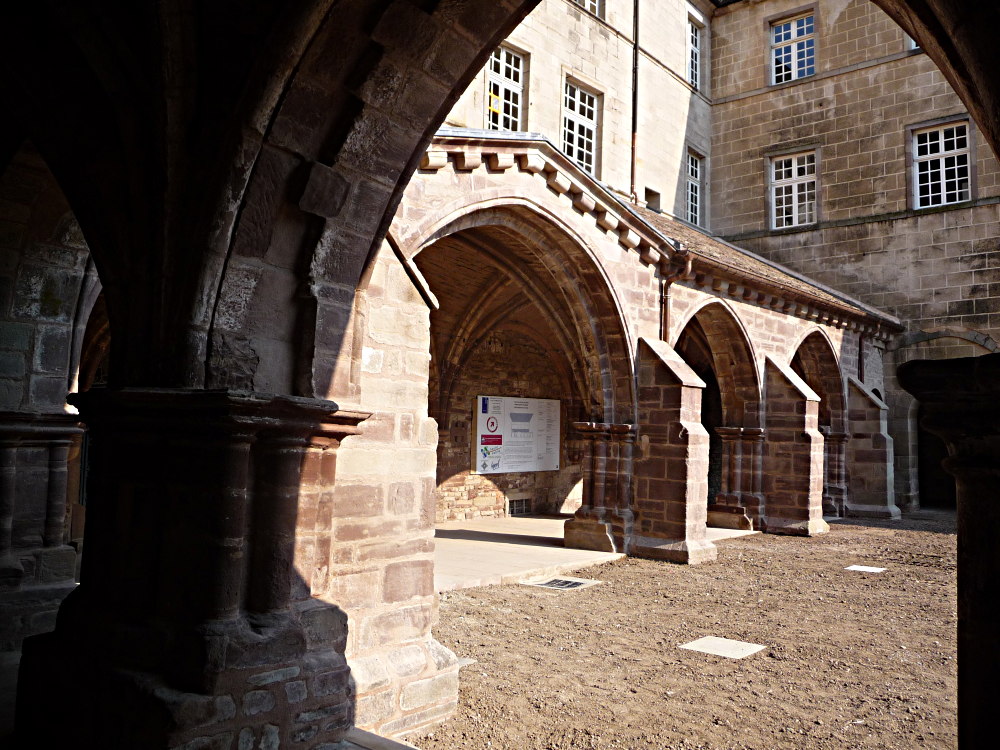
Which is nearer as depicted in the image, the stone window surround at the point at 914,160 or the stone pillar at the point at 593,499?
the stone pillar at the point at 593,499

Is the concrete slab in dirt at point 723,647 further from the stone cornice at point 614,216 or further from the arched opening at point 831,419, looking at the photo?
the arched opening at point 831,419

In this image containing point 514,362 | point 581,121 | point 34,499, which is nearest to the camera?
point 34,499

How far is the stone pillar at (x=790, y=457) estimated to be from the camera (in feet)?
43.3

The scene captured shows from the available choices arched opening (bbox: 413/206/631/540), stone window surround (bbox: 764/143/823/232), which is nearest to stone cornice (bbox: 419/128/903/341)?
arched opening (bbox: 413/206/631/540)

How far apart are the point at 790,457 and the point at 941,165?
8.52 m

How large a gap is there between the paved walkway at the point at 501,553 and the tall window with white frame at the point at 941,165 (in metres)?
9.34

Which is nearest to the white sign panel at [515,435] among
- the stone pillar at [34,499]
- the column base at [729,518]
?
the column base at [729,518]

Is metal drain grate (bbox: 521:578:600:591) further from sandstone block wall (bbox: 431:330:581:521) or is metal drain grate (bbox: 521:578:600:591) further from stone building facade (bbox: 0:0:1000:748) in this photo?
sandstone block wall (bbox: 431:330:581:521)

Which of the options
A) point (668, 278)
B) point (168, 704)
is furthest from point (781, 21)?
point (168, 704)

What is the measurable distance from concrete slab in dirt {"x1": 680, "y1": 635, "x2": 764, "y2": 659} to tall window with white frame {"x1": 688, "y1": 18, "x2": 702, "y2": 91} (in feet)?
53.1

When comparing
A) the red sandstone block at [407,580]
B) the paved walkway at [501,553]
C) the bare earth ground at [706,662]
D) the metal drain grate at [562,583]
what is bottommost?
the bare earth ground at [706,662]

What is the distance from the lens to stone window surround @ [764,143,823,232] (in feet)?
61.3

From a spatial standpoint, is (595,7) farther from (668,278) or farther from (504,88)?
(668,278)

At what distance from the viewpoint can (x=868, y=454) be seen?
16.2 metres
